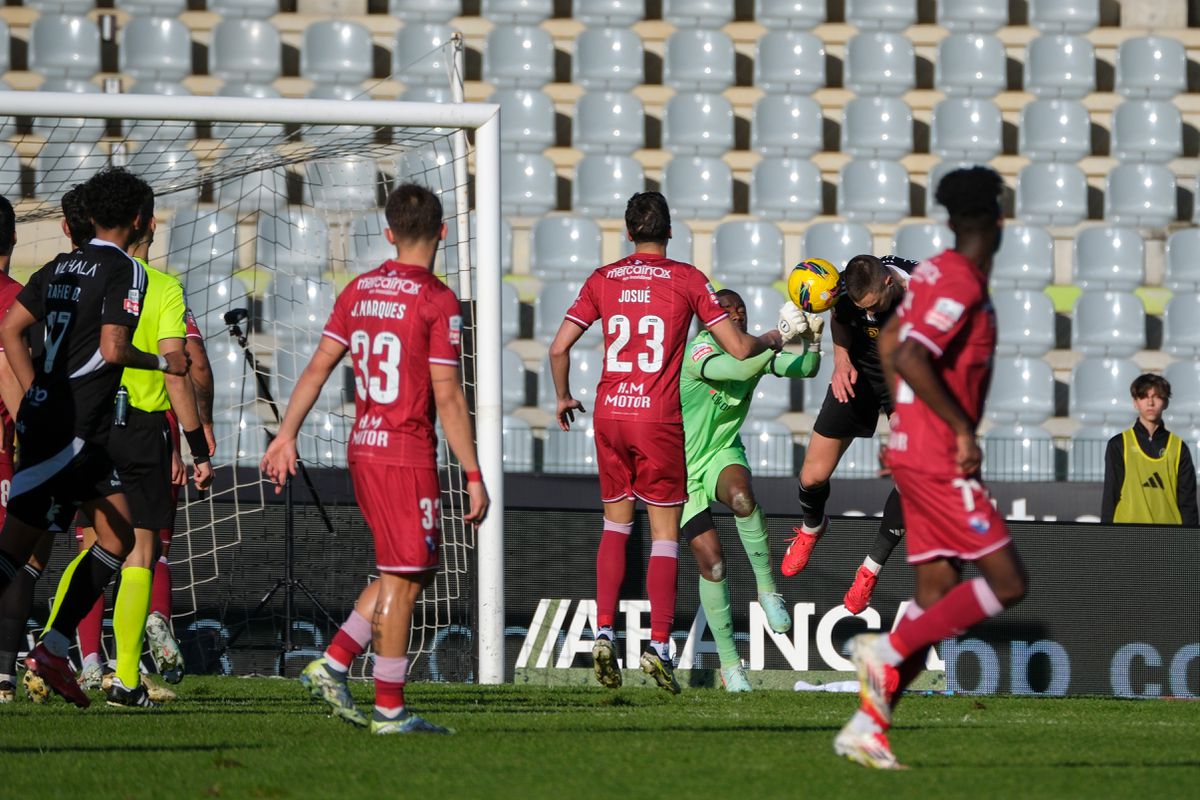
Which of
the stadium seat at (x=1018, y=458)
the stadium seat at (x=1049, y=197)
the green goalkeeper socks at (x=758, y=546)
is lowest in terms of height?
the green goalkeeper socks at (x=758, y=546)

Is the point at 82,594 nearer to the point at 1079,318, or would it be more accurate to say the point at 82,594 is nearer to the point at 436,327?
the point at 436,327

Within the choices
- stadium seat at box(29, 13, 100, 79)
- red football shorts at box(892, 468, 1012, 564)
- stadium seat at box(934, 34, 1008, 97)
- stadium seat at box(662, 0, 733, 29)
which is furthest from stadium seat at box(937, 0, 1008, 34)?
red football shorts at box(892, 468, 1012, 564)

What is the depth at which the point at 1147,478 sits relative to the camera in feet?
34.1

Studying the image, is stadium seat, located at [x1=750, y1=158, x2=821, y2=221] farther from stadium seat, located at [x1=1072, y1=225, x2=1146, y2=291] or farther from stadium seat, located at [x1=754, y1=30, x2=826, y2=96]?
stadium seat, located at [x1=1072, y1=225, x2=1146, y2=291]

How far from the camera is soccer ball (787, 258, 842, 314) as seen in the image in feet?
25.3

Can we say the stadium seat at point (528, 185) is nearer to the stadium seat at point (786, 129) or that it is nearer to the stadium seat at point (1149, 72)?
the stadium seat at point (786, 129)

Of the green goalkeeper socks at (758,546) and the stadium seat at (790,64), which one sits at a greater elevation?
the stadium seat at (790,64)

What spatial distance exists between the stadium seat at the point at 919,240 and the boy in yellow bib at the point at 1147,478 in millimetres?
5558

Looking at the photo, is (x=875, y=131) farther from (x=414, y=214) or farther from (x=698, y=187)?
(x=414, y=214)

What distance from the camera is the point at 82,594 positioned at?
20.3 ft

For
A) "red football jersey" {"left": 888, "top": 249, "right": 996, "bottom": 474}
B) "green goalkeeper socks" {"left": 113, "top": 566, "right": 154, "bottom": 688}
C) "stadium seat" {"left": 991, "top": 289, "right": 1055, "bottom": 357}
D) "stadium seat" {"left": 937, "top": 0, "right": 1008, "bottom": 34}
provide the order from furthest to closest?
→ "stadium seat" {"left": 937, "top": 0, "right": 1008, "bottom": 34}, "stadium seat" {"left": 991, "top": 289, "right": 1055, "bottom": 357}, "green goalkeeper socks" {"left": 113, "top": 566, "right": 154, "bottom": 688}, "red football jersey" {"left": 888, "top": 249, "right": 996, "bottom": 474}

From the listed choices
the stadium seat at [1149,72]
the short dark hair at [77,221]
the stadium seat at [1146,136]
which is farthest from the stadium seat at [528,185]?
the short dark hair at [77,221]

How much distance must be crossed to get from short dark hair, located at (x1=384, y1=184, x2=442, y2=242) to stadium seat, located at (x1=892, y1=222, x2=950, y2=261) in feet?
35.4

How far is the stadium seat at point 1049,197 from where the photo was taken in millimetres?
16562
